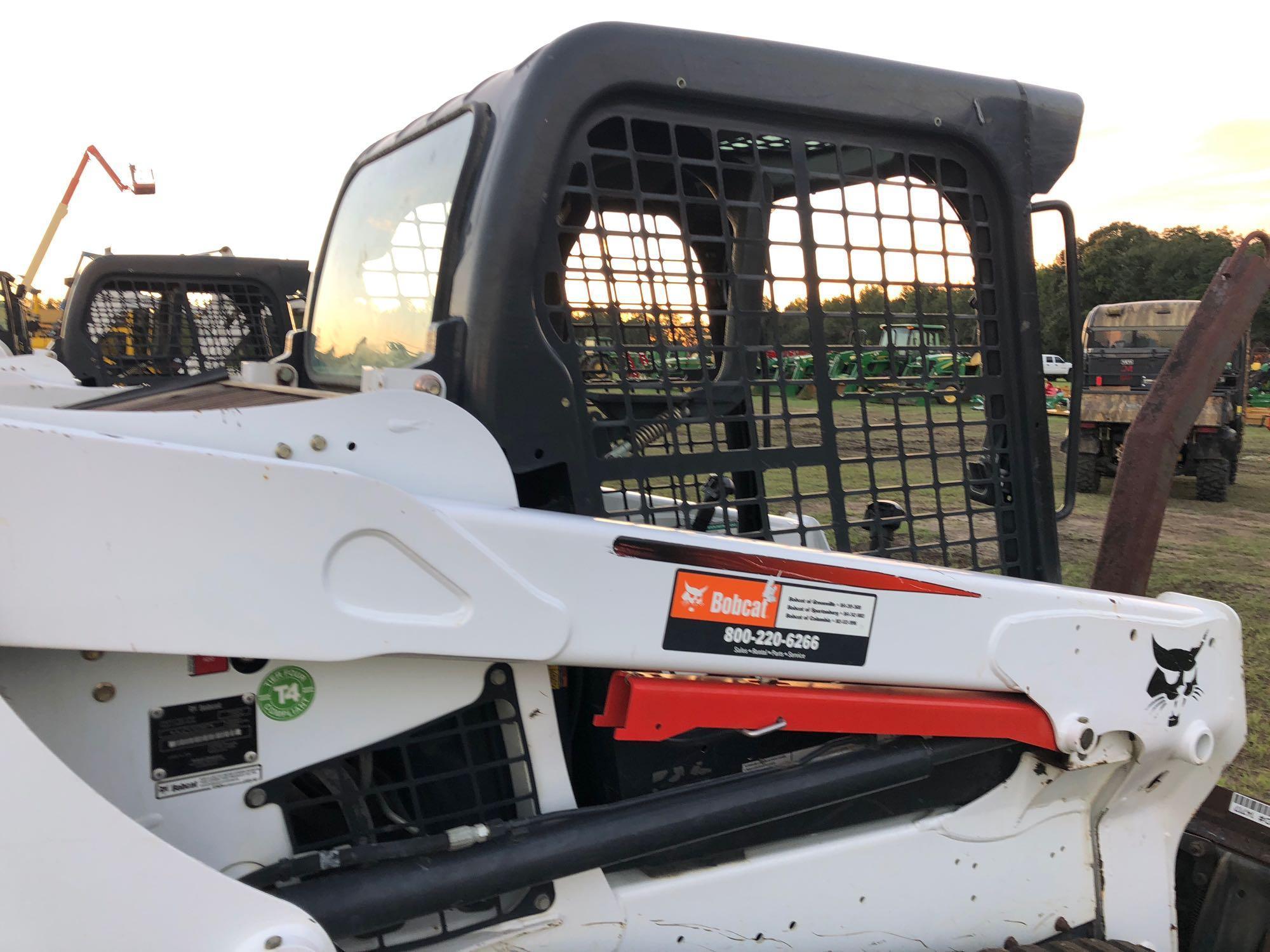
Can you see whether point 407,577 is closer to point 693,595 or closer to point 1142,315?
point 693,595

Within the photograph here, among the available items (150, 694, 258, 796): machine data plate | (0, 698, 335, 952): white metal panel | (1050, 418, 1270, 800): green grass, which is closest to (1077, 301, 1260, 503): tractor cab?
(1050, 418, 1270, 800): green grass

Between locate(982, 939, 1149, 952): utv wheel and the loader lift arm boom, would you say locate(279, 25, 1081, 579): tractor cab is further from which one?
the loader lift arm boom

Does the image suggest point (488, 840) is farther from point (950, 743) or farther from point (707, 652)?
point (950, 743)

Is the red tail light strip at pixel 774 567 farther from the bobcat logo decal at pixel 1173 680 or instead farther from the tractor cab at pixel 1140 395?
the tractor cab at pixel 1140 395

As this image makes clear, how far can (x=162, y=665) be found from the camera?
1257mm

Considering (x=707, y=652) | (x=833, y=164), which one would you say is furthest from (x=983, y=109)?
(x=707, y=652)

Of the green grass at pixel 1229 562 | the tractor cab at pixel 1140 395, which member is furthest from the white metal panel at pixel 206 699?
the tractor cab at pixel 1140 395

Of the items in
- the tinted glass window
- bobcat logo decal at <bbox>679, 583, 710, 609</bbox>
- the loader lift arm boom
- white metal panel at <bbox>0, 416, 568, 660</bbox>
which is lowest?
bobcat logo decal at <bbox>679, 583, 710, 609</bbox>

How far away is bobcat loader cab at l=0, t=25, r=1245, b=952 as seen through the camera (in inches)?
46.4

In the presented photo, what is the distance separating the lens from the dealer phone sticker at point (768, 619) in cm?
153

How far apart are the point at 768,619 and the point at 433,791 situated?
64cm

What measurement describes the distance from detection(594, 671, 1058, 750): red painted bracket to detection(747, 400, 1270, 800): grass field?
1.05 feet

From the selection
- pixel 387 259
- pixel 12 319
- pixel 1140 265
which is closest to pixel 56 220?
pixel 12 319

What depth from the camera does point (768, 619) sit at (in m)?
1.59
